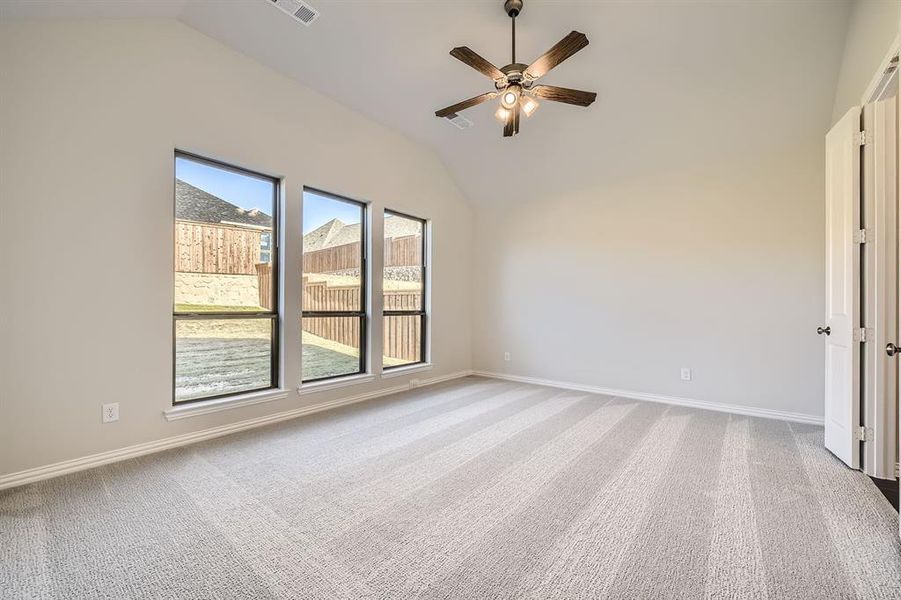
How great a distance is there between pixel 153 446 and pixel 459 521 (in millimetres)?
2375

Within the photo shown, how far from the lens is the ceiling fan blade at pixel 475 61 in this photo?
2469mm

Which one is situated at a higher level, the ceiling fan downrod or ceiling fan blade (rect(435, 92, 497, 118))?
the ceiling fan downrod

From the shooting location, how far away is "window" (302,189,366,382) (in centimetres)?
396

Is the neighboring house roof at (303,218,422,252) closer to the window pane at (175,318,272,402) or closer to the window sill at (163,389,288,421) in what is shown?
the window pane at (175,318,272,402)

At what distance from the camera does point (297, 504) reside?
2.14m

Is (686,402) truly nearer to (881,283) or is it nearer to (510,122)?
(881,283)

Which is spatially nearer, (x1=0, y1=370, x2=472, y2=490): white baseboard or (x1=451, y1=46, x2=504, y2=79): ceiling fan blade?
(x1=0, y1=370, x2=472, y2=490): white baseboard

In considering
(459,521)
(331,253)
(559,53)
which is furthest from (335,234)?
(459,521)

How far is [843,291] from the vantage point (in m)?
2.71

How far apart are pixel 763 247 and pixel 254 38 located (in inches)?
200

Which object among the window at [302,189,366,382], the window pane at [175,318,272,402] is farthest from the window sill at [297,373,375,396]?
the window pane at [175,318,272,402]

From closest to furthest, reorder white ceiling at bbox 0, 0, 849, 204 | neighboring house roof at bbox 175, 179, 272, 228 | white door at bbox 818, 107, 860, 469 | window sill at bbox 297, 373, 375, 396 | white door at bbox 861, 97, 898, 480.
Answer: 1. white door at bbox 861, 97, 898, 480
2. white door at bbox 818, 107, 860, 469
3. white ceiling at bbox 0, 0, 849, 204
4. neighboring house roof at bbox 175, 179, 272, 228
5. window sill at bbox 297, 373, 375, 396

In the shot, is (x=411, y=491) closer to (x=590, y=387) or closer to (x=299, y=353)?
(x=299, y=353)

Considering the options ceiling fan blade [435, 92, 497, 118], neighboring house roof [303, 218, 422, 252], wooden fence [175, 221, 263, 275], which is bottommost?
wooden fence [175, 221, 263, 275]
